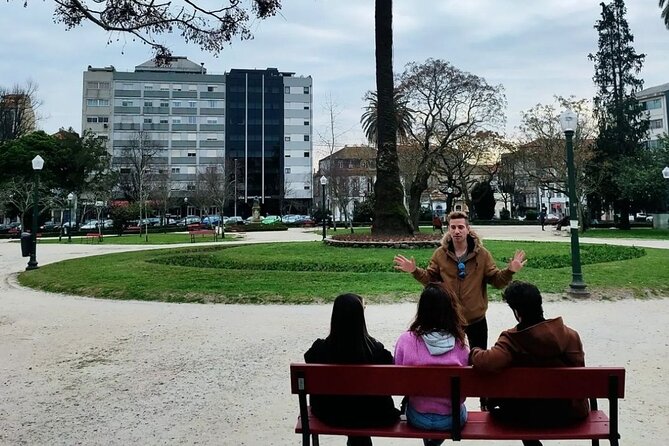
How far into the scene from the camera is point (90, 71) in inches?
3452

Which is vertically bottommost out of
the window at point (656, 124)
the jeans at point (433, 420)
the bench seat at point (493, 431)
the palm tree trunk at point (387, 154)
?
the bench seat at point (493, 431)

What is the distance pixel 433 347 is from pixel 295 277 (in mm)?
8841

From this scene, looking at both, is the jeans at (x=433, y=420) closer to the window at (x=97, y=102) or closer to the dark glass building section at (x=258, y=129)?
the dark glass building section at (x=258, y=129)

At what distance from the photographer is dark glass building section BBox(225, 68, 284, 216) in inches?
3487

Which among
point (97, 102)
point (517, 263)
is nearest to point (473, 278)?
point (517, 263)

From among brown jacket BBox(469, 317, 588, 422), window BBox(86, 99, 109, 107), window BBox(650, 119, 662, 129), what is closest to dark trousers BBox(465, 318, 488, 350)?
brown jacket BBox(469, 317, 588, 422)

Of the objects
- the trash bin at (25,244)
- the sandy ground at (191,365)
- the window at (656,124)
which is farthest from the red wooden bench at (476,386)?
the window at (656,124)

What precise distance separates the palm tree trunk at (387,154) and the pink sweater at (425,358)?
47.8 ft

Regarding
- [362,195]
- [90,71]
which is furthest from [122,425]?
[90,71]

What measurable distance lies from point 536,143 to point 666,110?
43.6m

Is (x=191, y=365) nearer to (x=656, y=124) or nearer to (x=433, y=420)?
(x=433, y=420)

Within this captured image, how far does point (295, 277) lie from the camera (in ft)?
37.8

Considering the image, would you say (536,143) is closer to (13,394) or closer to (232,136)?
(13,394)

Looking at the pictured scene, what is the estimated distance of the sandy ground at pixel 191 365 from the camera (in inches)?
147
